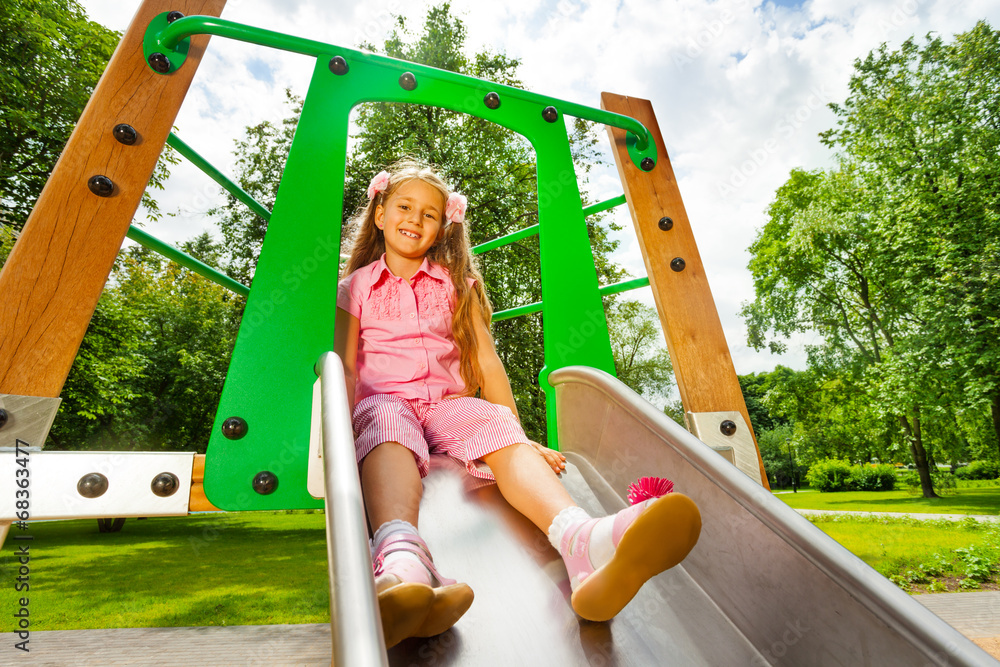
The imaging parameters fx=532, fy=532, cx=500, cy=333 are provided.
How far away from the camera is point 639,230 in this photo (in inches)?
76.7

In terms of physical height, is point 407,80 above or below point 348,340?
above

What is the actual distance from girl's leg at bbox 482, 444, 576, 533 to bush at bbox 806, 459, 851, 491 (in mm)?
20366

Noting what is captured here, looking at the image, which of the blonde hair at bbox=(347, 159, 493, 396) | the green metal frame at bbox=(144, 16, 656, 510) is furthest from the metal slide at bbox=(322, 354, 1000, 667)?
the blonde hair at bbox=(347, 159, 493, 396)

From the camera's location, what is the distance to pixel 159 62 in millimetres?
1414

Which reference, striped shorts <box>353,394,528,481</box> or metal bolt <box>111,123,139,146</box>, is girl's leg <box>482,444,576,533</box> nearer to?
striped shorts <box>353,394,528,481</box>

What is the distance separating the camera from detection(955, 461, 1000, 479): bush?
17.3 metres

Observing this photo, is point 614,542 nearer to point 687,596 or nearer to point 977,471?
point 687,596

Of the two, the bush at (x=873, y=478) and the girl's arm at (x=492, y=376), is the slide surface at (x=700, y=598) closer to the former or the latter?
the girl's arm at (x=492, y=376)

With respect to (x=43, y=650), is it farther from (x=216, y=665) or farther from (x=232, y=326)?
(x=232, y=326)

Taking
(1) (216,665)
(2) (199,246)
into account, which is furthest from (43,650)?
(2) (199,246)

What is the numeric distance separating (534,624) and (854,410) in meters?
16.3

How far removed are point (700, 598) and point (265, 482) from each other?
103cm

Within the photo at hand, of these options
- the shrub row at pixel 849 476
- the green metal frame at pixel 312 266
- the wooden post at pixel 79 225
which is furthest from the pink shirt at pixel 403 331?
the shrub row at pixel 849 476

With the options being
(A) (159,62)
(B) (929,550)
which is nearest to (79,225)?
(A) (159,62)
